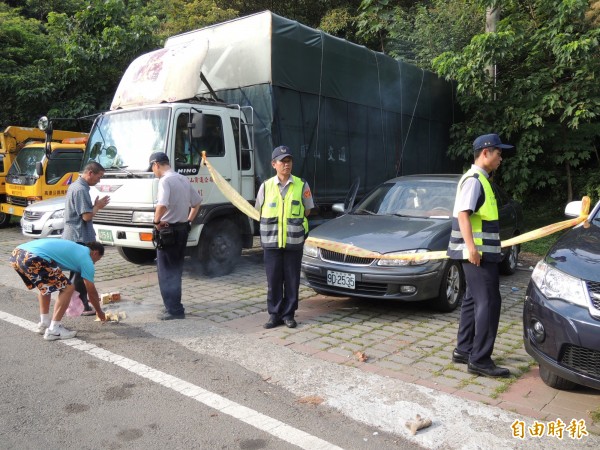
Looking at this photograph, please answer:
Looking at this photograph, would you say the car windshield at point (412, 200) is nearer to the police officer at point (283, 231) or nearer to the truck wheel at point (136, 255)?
the police officer at point (283, 231)

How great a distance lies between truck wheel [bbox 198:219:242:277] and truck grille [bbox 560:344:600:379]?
205 inches

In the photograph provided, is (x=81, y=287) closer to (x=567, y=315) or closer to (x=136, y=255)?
(x=136, y=255)

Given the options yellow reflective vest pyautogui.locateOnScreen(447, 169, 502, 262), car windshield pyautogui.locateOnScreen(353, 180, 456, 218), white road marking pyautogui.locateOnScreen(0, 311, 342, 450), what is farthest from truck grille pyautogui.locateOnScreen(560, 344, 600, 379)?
car windshield pyautogui.locateOnScreen(353, 180, 456, 218)

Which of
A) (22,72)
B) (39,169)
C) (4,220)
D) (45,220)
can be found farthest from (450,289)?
(22,72)

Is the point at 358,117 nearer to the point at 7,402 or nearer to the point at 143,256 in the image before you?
the point at 143,256

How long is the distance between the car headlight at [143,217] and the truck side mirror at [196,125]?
1200 mm

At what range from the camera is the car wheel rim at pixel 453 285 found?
5914 mm

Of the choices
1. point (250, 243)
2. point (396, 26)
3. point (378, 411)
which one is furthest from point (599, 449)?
point (396, 26)

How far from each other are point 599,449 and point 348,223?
3.85 metres

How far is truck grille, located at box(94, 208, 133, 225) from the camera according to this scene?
23.2 feet

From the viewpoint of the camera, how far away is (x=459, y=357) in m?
4.45

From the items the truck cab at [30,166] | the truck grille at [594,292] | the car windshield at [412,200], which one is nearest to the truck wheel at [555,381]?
the truck grille at [594,292]

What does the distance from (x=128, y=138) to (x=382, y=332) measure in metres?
4.46

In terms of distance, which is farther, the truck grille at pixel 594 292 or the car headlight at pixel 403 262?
the car headlight at pixel 403 262
